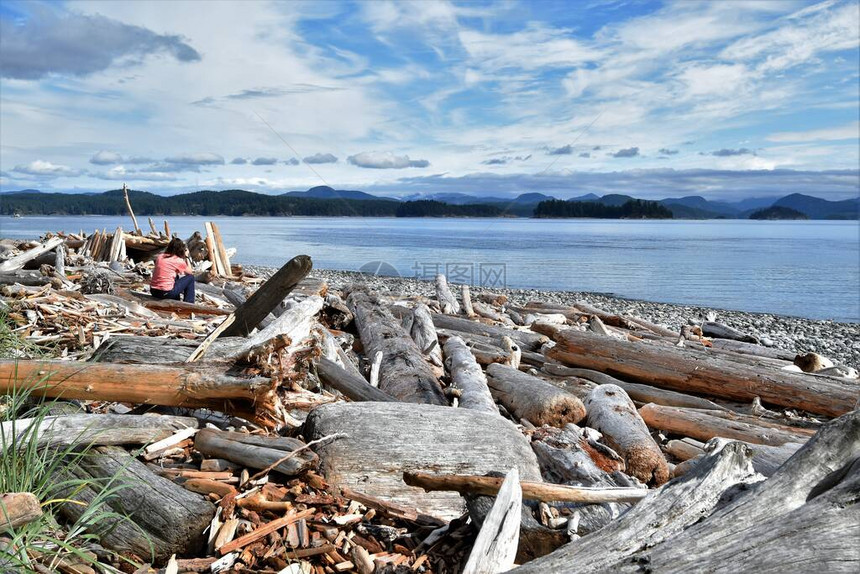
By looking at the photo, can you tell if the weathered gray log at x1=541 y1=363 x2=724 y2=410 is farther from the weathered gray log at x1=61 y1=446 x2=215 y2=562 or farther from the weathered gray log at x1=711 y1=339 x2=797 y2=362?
the weathered gray log at x1=61 y1=446 x2=215 y2=562

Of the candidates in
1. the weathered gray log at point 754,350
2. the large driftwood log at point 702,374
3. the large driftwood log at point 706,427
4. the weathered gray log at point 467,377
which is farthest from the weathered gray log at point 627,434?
the weathered gray log at point 754,350

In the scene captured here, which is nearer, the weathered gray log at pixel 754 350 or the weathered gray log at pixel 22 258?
the weathered gray log at pixel 754 350

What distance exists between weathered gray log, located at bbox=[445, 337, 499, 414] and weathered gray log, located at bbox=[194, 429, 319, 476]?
8.21 ft

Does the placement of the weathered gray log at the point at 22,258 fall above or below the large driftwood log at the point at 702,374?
above

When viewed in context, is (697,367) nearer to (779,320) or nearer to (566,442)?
(566,442)

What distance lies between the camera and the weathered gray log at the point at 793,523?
85.2 inches

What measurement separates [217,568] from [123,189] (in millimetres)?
24597

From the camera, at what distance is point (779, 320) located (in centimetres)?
2273

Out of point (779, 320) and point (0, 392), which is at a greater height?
point (0, 392)

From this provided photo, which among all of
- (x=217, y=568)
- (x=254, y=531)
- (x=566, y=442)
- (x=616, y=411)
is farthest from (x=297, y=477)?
(x=616, y=411)

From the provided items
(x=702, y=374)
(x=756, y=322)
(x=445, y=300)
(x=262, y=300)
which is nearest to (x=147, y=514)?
(x=262, y=300)

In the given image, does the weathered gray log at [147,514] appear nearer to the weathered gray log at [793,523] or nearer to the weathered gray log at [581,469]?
the weathered gray log at [581,469]

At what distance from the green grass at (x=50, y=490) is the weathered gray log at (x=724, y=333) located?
13636 mm

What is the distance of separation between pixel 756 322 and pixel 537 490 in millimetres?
21616
